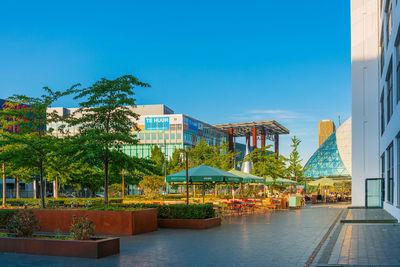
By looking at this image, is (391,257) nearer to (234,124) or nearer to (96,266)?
(96,266)

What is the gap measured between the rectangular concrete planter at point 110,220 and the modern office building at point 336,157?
3420 inches

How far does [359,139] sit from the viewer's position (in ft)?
139

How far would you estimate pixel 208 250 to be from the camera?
1241 centimetres

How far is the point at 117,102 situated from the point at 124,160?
2426mm

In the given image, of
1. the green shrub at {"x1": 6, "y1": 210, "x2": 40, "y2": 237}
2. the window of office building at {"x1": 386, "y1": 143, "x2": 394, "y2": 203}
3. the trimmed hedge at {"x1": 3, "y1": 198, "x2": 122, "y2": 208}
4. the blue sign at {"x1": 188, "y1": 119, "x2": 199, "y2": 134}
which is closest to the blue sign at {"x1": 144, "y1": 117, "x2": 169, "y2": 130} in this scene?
the blue sign at {"x1": 188, "y1": 119, "x2": 199, "y2": 134}

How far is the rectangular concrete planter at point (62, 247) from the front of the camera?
37.0ft

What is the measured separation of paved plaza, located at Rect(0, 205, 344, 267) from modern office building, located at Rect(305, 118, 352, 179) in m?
86.6

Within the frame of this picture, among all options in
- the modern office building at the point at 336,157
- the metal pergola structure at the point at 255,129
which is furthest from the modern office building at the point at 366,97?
the modern office building at the point at 336,157

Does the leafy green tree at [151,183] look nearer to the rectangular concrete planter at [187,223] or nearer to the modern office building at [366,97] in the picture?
the modern office building at [366,97]

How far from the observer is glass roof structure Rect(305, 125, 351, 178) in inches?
3971

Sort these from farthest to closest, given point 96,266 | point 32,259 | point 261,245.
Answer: point 261,245 → point 32,259 → point 96,266

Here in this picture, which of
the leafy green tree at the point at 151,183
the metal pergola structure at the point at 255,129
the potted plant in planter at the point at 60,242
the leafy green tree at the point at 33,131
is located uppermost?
the metal pergola structure at the point at 255,129

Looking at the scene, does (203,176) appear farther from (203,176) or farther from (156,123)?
(156,123)

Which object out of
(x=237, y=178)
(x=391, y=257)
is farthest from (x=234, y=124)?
(x=391, y=257)
